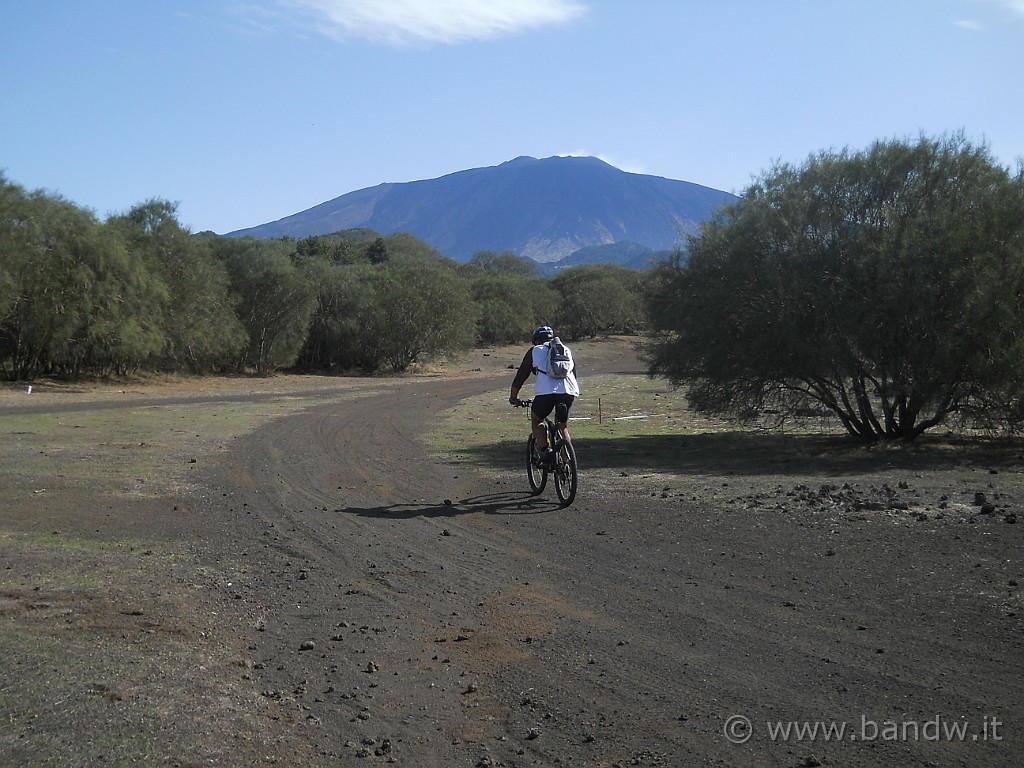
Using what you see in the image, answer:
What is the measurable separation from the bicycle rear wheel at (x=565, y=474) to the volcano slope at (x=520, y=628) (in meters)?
0.28

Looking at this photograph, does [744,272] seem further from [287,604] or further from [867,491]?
[287,604]

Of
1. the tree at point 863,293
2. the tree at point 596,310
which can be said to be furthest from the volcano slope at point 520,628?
the tree at point 596,310

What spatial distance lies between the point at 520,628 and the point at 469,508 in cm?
466

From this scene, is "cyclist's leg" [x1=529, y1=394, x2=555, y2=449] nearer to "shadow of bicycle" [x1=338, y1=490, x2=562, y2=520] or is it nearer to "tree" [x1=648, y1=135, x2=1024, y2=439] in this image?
"shadow of bicycle" [x1=338, y1=490, x2=562, y2=520]

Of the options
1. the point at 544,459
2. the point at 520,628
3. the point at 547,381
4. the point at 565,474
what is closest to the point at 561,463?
the point at 565,474

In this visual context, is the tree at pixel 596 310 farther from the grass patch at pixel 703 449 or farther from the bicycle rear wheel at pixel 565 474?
the bicycle rear wheel at pixel 565 474

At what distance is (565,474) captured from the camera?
10.6m

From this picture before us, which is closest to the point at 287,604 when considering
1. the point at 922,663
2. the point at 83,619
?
the point at 83,619

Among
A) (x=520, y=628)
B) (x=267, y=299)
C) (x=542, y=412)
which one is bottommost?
(x=520, y=628)

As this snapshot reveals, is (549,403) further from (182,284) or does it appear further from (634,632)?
(182,284)

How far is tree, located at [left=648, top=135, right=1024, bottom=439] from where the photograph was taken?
1481 centimetres

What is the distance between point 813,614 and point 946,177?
43.1 ft

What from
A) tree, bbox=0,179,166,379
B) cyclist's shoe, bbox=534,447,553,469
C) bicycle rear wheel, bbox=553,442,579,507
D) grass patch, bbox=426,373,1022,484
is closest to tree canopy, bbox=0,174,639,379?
tree, bbox=0,179,166,379

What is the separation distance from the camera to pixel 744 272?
17344 mm
